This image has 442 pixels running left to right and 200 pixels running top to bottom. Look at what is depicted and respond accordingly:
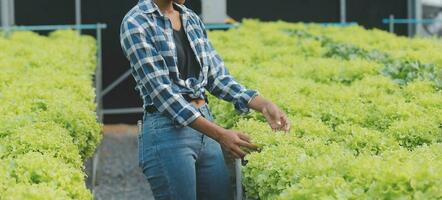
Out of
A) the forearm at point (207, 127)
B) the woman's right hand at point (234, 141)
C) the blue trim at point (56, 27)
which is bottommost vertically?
the woman's right hand at point (234, 141)

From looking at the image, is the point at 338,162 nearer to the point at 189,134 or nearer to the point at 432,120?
the point at 189,134

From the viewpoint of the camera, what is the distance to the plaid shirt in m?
5.48

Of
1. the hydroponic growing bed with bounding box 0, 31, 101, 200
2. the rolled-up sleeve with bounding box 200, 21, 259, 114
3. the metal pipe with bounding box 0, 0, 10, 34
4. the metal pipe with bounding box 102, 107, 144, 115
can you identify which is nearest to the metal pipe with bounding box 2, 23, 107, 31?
the metal pipe with bounding box 0, 0, 10, 34

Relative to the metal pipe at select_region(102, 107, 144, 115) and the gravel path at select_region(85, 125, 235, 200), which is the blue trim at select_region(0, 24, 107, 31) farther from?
the gravel path at select_region(85, 125, 235, 200)

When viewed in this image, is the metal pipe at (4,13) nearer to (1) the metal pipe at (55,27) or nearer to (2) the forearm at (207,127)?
(1) the metal pipe at (55,27)

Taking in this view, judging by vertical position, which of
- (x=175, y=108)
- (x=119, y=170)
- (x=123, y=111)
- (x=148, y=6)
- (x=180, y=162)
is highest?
(x=148, y=6)

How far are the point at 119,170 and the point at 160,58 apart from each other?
25.9 ft

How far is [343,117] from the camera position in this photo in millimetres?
6879

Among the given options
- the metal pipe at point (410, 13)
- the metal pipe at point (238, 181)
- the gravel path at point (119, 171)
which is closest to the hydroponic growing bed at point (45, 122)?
the metal pipe at point (238, 181)

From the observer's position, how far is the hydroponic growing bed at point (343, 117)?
4.39 meters

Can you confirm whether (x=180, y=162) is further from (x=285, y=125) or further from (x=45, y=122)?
(x=45, y=122)

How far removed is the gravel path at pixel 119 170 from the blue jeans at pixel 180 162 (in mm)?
4002

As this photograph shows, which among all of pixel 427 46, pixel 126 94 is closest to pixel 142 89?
pixel 427 46

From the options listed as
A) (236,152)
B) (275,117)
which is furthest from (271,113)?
(236,152)
